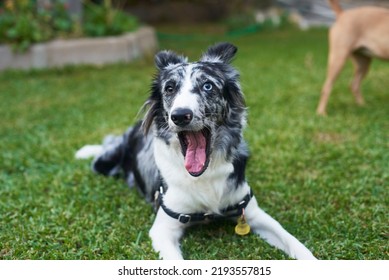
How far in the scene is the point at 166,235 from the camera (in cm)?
302

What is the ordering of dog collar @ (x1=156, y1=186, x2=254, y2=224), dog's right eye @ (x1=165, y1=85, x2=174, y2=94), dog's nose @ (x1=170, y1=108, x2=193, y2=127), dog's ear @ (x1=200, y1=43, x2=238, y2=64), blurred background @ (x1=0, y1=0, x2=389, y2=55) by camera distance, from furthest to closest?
blurred background @ (x1=0, y1=0, x2=389, y2=55)
dog's ear @ (x1=200, y1=43, x2=238, y2=64)
dog collar @ (x1=156, y1=186, x2=254, y2=224)
dog's right eye @ (x1=165, y1=85, x2=174, y2=94)
dog's nose @ (x1=170, y1=108, x2=193, y2=127)

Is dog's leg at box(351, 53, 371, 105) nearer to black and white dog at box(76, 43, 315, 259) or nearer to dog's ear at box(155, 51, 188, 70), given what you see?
black and white dog at box(76, 43, 315, 259)

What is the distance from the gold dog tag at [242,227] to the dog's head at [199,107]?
448 millimetres

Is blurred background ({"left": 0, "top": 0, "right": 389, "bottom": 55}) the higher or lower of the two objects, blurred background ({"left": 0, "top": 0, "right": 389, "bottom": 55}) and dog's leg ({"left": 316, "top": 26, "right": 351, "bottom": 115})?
the lower

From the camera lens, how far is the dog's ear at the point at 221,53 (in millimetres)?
3158

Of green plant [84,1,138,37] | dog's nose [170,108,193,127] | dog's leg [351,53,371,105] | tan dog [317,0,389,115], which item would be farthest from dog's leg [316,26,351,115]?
green plant [84,1,138,37]

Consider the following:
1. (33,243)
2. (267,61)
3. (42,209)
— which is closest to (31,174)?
(42,209)

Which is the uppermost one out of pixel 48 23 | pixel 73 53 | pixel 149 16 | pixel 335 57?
pixel 335 57

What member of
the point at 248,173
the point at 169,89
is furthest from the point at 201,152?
the point at 248,173

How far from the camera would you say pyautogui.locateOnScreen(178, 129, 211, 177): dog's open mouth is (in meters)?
2.85

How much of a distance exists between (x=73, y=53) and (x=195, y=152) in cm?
628

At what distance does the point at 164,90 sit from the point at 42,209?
141 cm

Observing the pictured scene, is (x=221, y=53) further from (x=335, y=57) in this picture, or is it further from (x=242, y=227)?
(x=335, y=57)

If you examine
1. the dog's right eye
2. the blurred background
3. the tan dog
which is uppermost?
the dog's right eye
